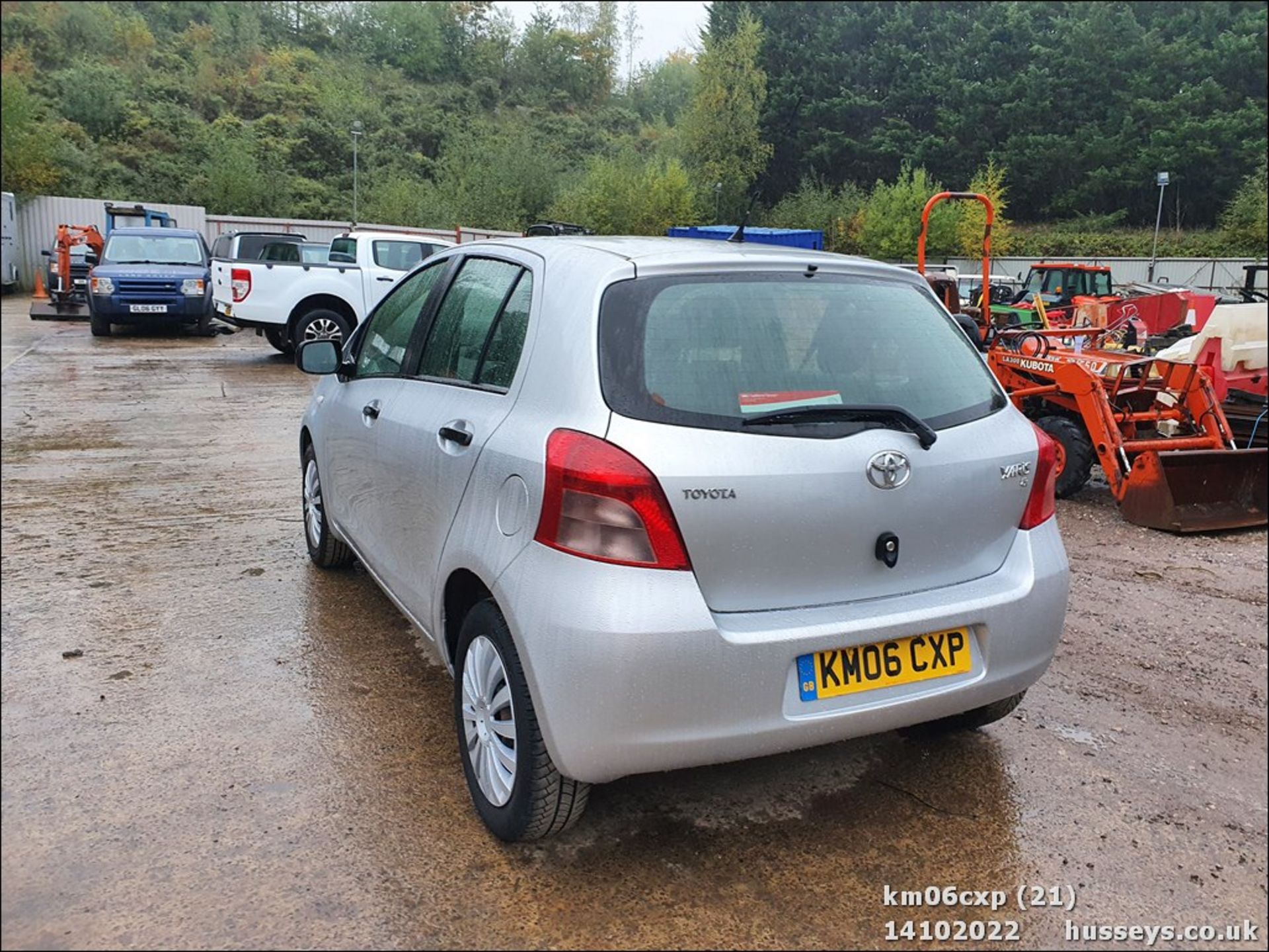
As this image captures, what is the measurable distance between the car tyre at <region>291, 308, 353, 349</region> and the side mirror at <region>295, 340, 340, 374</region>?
370 inches

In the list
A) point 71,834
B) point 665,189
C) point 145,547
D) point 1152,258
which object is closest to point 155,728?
point 71,834

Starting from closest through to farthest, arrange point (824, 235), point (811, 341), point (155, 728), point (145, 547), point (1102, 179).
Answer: point (811, 341), point (155, 728), point (145, 547), point (1102, 179), point (824, 235)

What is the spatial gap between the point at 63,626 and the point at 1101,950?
138 inches

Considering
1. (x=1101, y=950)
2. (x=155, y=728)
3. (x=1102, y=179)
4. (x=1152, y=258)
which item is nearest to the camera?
(x=1101, y=950)

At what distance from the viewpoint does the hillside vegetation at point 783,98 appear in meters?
1.62

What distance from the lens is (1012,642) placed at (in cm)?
253

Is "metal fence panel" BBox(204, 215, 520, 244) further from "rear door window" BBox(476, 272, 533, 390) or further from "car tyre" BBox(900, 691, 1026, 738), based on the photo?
"car tyre" BBox(900, 691, 1026, 738)

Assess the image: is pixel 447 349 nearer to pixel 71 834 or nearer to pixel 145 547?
pixel 71 834

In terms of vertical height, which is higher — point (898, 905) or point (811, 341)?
point (811, 341)

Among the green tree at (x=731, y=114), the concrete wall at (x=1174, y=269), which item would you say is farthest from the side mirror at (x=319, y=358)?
the green tree at (x=731, y=114)

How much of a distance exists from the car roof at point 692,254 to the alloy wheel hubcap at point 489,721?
1130 millimetres

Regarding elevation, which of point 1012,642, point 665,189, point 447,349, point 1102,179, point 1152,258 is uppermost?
point 665,189

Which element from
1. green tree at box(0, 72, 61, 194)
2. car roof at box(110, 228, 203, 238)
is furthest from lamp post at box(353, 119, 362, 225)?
car roof at box(110, 228, 203, 238)

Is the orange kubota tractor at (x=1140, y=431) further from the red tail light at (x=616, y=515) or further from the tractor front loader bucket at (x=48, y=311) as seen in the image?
the tractor front loader bucket at (x=48, y=311)
